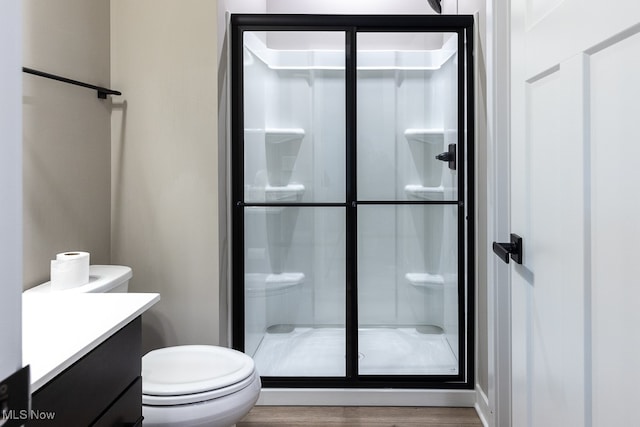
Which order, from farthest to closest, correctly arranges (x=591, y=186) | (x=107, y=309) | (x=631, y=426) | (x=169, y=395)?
(x=169, y=395), (x=107, y=309), (x=591, y=186), (x=631, y=426)

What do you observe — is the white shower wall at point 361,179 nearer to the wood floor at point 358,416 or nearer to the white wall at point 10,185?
the wood floor at point 358,416

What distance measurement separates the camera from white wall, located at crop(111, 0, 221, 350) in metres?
2.15

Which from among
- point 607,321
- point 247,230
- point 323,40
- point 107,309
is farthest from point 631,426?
point 323,40

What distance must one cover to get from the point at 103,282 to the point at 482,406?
178cm

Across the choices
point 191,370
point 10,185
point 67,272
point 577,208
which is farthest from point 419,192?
point 10,185

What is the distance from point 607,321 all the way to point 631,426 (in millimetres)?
165

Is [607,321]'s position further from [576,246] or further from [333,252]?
[333,252]

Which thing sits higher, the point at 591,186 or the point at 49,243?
the point at 591,186

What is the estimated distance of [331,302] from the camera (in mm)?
2451

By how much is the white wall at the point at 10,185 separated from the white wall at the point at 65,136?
4.52ft

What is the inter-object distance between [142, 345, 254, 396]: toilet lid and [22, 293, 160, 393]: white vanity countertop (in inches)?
15.5

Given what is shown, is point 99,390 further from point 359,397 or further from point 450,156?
point 450,156

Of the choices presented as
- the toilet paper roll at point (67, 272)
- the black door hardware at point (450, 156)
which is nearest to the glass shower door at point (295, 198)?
the black door hardware at point (450, 156)

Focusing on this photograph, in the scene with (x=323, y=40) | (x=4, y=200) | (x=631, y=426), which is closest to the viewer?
(x=4, y=200)
